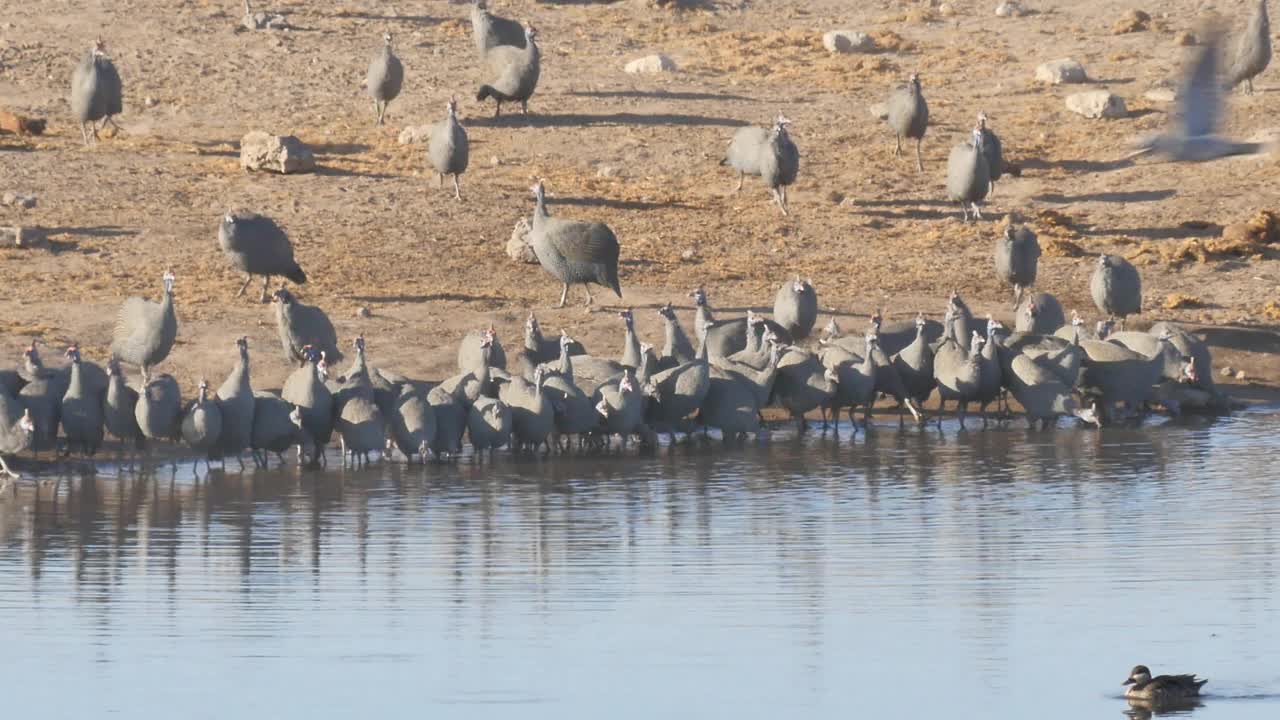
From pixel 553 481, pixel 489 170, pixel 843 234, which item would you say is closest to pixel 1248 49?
pixel 843 234

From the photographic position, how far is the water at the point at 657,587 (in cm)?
1064

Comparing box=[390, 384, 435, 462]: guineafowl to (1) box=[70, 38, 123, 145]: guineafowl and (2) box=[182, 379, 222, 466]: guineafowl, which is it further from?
(1) box=[70, 38, 123, 145]: guineafowl

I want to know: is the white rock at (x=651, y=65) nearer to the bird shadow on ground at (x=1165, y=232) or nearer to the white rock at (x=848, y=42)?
the white rock at (x=848, y=42)

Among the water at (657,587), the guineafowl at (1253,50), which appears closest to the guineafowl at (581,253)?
the water at (657,587)

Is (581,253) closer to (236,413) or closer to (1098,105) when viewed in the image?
(236,413)

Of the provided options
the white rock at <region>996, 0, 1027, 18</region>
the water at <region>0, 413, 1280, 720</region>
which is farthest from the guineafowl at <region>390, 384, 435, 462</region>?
the white rock at <region>996, 0, 1027, 18</region>

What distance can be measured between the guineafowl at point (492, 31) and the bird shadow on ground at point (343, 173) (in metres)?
4.20

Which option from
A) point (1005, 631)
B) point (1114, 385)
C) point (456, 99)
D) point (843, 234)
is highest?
point (456, 99)

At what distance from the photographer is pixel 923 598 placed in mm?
12344

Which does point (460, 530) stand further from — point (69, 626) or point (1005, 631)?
point (1005, 631)

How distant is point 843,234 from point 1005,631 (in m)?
12.7

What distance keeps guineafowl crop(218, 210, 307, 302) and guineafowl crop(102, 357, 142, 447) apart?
13.6 feet

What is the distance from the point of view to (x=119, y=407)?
16.6 meters

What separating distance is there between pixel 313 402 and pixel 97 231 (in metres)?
6.84
